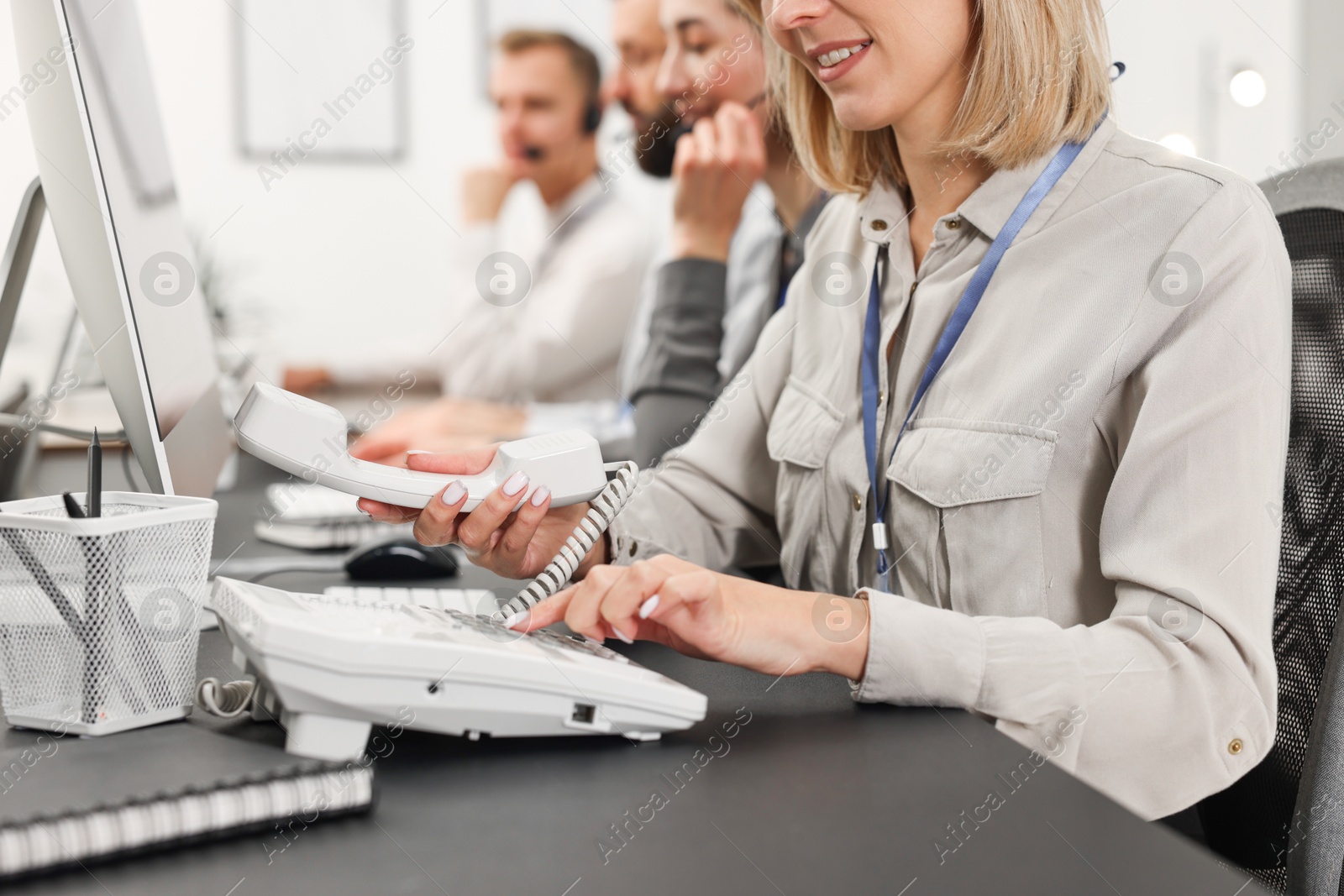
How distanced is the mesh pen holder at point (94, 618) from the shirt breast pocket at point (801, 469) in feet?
2.07

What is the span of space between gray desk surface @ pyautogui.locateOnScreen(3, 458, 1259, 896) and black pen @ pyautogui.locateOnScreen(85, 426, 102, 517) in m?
0.14

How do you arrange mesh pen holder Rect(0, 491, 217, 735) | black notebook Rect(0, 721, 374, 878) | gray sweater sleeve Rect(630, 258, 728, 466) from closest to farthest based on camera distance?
black notebook Rect(0, 721, 374, 878)
mesh pen holder Rect(0, 491, 217, 735)
gray sweater sleeve Rect(630, 258, 728, 466)

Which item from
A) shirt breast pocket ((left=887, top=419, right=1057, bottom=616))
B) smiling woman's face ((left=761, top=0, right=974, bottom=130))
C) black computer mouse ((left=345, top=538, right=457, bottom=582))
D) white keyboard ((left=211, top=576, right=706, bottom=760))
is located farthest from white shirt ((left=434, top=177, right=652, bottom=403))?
white keyboard ((left=211, top=576, right=706, bottom=760))

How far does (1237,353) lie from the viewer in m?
0.75

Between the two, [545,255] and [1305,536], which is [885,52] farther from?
[545,255]

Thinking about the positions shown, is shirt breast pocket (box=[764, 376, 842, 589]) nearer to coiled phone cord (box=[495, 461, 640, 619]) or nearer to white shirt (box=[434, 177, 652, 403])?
coiled phone cord (box=[495, 461, 640, 619])

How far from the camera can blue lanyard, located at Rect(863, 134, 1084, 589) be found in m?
0.90

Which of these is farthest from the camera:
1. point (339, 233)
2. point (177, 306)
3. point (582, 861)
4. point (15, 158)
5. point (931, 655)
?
point (339, 233)

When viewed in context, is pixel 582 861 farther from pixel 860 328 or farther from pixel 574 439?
pixel 860 328

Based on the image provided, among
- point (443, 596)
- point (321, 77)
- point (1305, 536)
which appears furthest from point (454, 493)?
point (321, 77)

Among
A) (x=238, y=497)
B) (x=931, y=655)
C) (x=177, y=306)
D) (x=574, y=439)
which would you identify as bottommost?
(x=238, y=497)

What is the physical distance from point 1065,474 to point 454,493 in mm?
513

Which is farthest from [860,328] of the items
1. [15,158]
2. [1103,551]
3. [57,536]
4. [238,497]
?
[15,158]

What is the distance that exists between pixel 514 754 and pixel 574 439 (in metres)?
0.31
